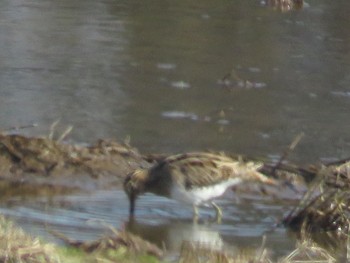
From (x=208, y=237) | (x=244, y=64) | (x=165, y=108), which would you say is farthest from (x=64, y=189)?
(x=244, y=64)

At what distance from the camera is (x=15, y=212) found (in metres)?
7.46

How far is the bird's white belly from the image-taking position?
768 centimetres

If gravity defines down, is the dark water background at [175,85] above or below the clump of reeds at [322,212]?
below

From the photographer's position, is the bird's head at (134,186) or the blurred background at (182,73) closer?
the bird's head at (134,186)

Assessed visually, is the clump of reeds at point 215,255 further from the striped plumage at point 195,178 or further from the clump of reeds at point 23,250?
the striped plumage at point 195,178

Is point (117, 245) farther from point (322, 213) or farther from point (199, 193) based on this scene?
point (322, 213)

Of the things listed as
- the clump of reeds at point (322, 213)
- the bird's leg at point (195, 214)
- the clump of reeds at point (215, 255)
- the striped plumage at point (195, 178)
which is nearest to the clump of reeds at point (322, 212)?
the clump of reeds at point (322, 213)

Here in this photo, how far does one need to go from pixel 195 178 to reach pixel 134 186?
392 mm

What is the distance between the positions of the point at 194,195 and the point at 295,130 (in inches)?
104

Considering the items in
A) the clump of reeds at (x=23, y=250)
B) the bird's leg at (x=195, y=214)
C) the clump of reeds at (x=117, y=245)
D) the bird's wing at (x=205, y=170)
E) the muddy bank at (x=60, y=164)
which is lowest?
the muddy bank at (x=60, y=164)

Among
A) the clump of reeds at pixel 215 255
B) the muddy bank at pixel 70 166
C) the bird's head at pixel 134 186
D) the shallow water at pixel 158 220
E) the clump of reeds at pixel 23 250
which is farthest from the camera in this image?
the muddy bank at pixel 70 166

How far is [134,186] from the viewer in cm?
782

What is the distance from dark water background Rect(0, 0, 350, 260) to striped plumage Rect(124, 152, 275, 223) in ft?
0.48

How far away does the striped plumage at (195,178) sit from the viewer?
25.2 ft
